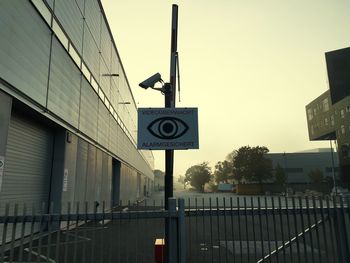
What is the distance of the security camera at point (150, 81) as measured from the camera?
224 inches

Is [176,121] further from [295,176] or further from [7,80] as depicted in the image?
[295,176]

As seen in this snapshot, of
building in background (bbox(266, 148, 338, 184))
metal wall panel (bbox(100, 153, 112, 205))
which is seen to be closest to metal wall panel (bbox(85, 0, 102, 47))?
metal wall panel (bbox(100, 153, 112, 205))

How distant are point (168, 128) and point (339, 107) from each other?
2246 inches

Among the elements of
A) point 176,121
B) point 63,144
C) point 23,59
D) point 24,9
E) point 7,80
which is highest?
point 24,9

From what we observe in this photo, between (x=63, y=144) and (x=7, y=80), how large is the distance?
548cm

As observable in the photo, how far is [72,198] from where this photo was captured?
14.6m

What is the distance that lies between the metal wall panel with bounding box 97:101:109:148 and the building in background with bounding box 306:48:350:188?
1701 inches

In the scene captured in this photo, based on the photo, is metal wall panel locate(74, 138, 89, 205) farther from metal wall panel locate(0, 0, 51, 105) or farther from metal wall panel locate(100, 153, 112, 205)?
metal wall panel locate(0, 0, 51, 105)

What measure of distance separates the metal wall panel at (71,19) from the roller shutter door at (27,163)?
14.2 feet

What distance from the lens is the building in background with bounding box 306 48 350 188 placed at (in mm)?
50875

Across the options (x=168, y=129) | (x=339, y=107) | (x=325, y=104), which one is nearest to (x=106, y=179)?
(x=168, y=129)

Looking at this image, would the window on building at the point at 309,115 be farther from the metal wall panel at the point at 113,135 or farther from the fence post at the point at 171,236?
Answer: the fence post at the point at 171,236

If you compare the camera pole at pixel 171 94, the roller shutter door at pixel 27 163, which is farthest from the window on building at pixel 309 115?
the camera pole at pixel 171 94

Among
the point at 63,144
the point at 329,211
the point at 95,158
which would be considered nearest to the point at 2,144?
the point at 63,144
